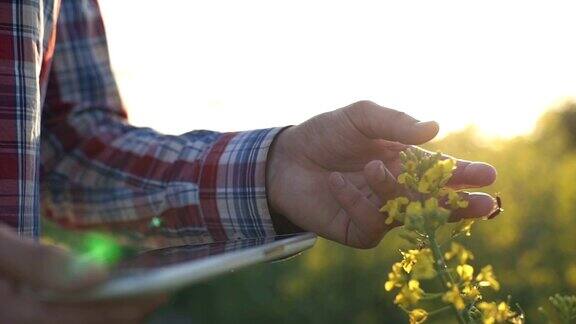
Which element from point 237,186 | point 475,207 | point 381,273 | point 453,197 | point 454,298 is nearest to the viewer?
point 454,298

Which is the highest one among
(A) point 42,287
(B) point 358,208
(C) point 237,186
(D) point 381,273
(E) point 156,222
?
(A) point 42,287

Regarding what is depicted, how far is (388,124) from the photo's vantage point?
1598 millimetres

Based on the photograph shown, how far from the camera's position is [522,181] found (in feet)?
22.6

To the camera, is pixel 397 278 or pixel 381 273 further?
pixel 381 273

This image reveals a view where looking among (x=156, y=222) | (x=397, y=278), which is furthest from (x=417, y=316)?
(x=156, y=222)

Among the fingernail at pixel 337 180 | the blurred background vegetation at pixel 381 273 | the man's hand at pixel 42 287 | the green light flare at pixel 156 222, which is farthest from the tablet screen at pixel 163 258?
the blurred background vegetation at pixel 381 273

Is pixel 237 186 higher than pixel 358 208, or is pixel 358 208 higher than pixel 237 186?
pixel 358 208

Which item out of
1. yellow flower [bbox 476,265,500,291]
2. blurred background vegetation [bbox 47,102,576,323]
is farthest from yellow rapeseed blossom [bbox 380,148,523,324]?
blurred background vegetation [bbox 47,102,576,323]

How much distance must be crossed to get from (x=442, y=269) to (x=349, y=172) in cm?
64

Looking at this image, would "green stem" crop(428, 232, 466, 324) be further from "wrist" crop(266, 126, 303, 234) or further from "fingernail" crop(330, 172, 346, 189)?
"wrist" crop(266, 126, 303, 234)

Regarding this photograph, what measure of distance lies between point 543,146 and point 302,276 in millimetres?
5227

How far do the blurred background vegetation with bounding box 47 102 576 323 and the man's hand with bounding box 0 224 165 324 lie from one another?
3.11m

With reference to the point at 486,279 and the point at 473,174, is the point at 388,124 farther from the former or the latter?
the point at 486,279

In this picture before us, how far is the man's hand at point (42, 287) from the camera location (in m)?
0.89
